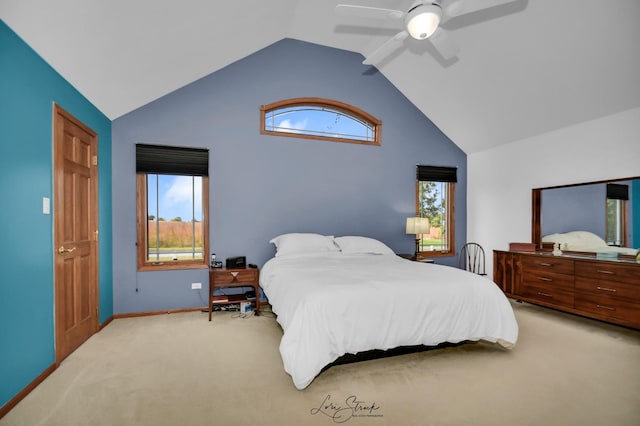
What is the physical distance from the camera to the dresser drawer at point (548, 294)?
3530 mm

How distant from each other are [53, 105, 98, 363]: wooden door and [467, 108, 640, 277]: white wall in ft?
17.8

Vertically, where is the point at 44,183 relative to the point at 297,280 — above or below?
above

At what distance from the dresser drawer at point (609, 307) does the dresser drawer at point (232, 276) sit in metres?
3.67

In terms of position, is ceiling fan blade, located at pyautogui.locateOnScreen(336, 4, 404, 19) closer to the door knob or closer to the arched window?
the arched window

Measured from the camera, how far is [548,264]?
3.75 m

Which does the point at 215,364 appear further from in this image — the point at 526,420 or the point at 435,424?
the point at 526,420

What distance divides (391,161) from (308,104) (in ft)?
5.17

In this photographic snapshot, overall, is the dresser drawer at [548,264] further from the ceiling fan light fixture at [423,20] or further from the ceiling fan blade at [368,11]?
the ceiling fan blade at [368,11]

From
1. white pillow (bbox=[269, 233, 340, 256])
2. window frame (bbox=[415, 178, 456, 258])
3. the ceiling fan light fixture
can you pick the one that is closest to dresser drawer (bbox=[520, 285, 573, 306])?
window frame (bbox=[415, 178, 456, 258])

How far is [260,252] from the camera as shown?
164 inches

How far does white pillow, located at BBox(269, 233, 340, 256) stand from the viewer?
12.6 ft

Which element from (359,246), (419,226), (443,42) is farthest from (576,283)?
(443,42)

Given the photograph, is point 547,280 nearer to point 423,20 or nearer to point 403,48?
point 423,20

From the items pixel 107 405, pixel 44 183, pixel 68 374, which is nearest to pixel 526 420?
pixel 107 405
